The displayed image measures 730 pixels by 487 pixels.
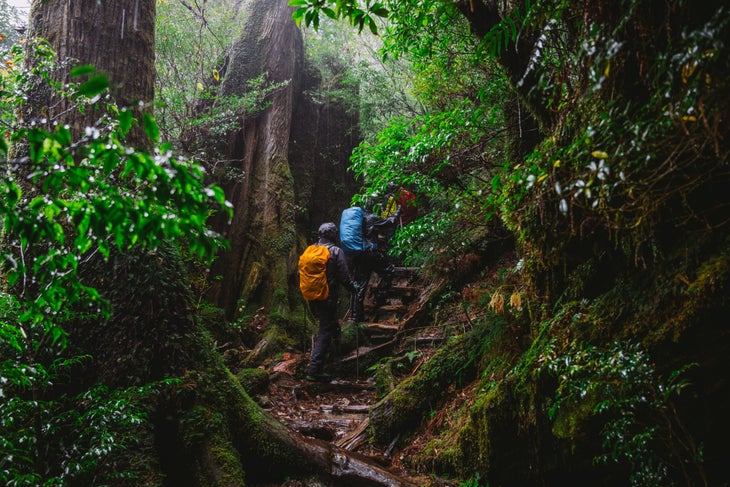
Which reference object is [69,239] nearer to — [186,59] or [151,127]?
[151,127]

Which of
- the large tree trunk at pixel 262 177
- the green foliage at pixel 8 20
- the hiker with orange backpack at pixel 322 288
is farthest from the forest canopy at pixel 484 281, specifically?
the green foliage at pixel 8 20

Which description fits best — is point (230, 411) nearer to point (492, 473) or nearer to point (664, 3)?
point (492, 473)

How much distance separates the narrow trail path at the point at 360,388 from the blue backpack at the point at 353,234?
5.05ft

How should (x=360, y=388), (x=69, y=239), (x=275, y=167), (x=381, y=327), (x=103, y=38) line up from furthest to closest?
(x=275, y=167) → (x=381, y=327) → (x=360, y=388) → (x=103, y=38) → (x=69, y=239)

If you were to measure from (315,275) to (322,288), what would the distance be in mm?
281

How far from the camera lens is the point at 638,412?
2.54 meters

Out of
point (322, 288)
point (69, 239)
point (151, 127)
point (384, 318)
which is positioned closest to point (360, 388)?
point (322, 288)

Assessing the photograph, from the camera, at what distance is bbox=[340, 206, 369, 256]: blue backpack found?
9.43 m

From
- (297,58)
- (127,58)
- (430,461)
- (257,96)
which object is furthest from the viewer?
(297,58)

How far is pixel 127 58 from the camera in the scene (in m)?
4.65

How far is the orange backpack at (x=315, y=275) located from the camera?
7297 millimetres

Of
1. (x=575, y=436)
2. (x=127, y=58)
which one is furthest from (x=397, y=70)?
(x=575, y=436)

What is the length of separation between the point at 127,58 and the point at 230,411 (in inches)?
169

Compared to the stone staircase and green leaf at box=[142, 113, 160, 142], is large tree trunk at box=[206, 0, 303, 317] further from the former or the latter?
green leaf at box=[142, 113, 160, 142]
